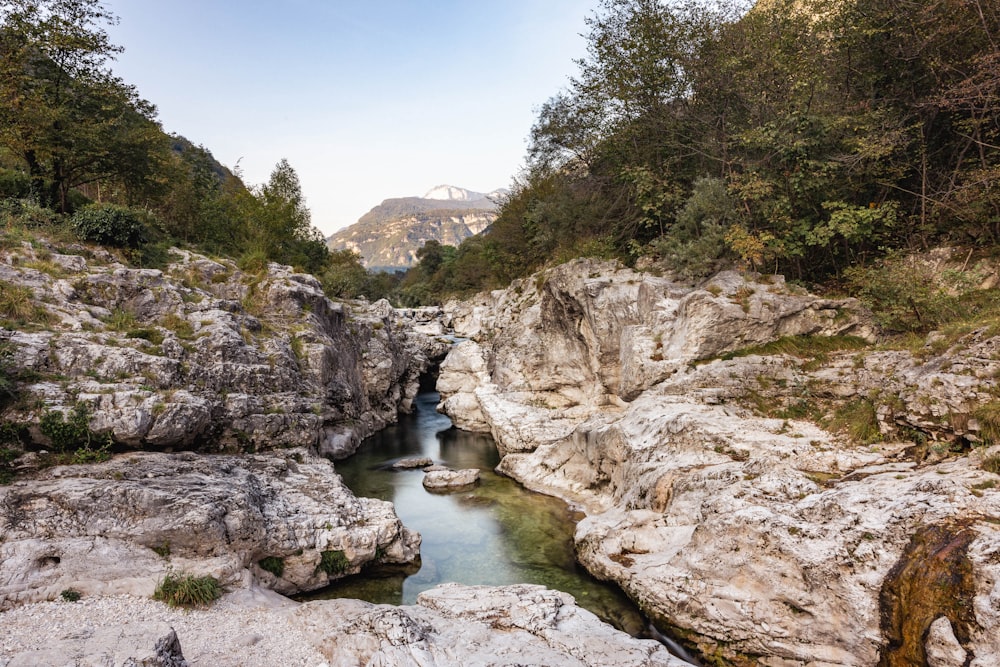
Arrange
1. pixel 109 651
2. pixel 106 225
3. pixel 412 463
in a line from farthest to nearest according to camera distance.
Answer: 1. pixel 412 463
2. pixel 106 225
3. pixel 109 651

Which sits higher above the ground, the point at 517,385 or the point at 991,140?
the point at 991,140

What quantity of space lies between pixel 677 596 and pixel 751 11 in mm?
24172

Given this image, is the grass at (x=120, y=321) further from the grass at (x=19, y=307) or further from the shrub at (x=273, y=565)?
the shrub at (x=273, y=565)

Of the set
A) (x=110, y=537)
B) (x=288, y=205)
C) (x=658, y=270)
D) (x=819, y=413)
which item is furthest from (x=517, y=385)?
(x=288, y=205)

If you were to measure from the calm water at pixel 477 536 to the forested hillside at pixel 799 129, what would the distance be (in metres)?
13.0

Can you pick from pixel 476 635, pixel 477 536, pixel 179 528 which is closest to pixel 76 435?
pixel 179 528

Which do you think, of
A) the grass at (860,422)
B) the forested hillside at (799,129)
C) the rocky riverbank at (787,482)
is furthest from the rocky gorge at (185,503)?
the forested hillside at (799,129)

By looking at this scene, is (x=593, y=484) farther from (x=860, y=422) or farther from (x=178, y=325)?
(x=178, y=325)

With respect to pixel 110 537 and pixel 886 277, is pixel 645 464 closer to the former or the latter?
pixel 886 277

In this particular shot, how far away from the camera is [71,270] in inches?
709

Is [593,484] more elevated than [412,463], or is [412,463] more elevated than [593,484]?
[593,484]

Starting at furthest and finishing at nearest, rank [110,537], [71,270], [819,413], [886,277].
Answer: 1. [71,270]
2. [886,277]
3. [819,413]
4. [110,537]

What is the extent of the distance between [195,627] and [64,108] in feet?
84.5

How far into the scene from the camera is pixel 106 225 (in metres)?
20.5
